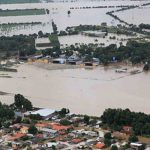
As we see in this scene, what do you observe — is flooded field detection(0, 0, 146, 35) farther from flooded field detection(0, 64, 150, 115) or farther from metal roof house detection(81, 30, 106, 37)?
flooded field detection(0, 64, 150, 115)

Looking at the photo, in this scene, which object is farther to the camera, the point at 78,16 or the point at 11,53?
the point at 78,16

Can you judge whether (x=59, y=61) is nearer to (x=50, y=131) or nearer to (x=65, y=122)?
(x=65, y=122)

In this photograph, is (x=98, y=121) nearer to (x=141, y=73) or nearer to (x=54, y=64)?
(x=141, y=73)

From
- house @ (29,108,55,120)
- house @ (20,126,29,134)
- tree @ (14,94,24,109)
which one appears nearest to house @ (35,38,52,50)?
tree @ (14,94,24,109)

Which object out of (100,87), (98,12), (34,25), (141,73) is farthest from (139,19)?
(100,87)

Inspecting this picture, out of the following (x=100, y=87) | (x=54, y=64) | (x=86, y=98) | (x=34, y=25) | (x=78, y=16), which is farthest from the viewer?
(x=78, y=16)
